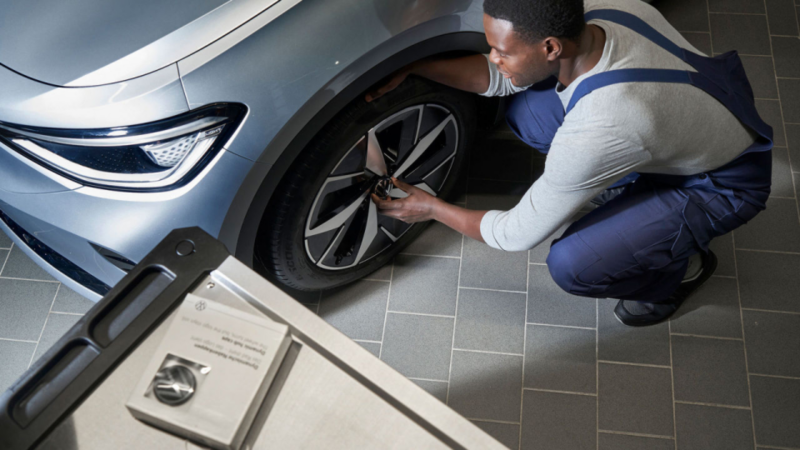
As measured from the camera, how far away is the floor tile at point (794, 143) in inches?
75.9

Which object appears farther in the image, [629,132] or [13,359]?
[13,359]

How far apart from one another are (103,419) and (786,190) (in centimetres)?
199

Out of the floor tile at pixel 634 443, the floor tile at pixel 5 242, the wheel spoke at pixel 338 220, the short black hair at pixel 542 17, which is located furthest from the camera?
the floor tile at pixel 5 242

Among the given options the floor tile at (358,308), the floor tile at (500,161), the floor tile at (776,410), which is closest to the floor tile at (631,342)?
the floor tile at (776,410)

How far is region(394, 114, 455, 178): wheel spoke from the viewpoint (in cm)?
148

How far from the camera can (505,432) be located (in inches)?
62.0

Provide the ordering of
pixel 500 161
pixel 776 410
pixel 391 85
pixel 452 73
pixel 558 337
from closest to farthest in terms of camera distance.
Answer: pixel 391 85 → pixel 452 73 → pixel 776 410 → pixel 558 337 → pixel 500 161

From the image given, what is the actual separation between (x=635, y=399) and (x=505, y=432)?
0.37m

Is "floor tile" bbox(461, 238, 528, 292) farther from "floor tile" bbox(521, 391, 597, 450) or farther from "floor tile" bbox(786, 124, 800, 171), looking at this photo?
"floor tile" bbox(786, 124, 800, 171)

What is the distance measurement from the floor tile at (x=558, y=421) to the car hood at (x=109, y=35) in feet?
3.92

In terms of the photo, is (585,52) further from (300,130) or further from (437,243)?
(437,243)

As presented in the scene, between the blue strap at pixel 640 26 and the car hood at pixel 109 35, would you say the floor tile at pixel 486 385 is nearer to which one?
the blue strap at pixel 640 26

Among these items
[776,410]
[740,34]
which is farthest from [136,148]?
[740,34]

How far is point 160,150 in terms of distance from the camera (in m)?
1.12
